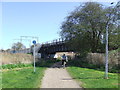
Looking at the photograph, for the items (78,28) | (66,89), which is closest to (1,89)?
(66,89)

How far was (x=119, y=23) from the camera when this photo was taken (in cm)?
3397

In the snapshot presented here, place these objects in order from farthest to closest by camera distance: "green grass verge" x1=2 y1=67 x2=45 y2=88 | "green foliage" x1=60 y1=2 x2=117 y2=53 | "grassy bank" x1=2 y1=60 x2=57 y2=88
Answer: "green foliage" x1=60 y1=2 x2=117 y2=53 < "grassy bank" x1=2 y1=60 x2=57 y2=88 < "green grass verge" x1=2 y1=67 x2=45 y2=88

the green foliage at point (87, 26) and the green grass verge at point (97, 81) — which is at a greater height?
the green foliage at point (87, 26)

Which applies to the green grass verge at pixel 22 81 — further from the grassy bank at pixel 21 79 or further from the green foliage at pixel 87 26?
the green foliage at pixel 87 26

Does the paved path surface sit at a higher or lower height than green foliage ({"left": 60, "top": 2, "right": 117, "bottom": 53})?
lower

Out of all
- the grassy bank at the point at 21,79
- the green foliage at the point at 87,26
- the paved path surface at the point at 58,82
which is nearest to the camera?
the paved path surface at the point at 58,82

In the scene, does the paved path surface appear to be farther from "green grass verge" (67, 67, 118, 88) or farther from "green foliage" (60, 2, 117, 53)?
"green foliage" (60, 2, 117, 53)

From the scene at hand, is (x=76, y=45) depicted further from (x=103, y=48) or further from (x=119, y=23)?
(x=119, y=23)

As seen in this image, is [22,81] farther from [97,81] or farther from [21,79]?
[97,81]

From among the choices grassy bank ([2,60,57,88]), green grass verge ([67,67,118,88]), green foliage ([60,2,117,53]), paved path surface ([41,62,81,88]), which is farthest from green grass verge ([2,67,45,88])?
green foliage ([60,2,117,53])

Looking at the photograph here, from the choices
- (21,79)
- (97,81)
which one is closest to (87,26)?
(21,79)

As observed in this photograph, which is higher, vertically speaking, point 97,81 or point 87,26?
point 87,26

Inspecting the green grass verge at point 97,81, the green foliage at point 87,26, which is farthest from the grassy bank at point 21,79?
the green foliage at point 87,26

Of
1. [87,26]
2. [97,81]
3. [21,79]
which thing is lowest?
[21,79]
